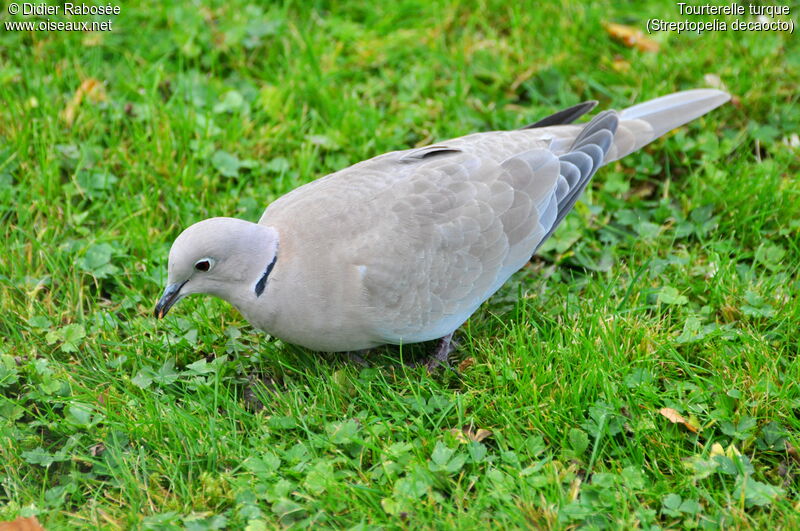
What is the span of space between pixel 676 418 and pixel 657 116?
1.73 m

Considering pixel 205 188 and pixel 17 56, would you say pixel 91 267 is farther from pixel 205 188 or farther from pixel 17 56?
pixel 17 56

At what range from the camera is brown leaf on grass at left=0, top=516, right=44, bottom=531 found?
276cm

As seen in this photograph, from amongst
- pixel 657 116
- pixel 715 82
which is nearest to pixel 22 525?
pixel 657 116

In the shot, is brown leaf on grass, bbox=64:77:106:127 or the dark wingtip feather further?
brown leaf on grass, bbox=64:77:106:127

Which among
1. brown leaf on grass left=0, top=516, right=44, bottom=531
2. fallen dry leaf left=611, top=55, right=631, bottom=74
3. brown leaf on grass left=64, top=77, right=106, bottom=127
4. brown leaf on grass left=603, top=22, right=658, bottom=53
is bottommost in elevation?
brown leaf on grass left=0, top=516, right=44, bottom=531

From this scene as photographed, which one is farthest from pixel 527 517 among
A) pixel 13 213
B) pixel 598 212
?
pixel 13 213

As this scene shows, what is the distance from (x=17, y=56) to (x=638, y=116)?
11.6 feet

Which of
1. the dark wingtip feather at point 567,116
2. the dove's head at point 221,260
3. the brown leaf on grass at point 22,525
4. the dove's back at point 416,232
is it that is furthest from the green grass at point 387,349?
the dark wingtip feather at point 567,116

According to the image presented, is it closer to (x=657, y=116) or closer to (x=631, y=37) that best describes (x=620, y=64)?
(x=631, y=37)

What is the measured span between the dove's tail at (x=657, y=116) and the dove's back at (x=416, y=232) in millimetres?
166

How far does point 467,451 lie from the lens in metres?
3.16

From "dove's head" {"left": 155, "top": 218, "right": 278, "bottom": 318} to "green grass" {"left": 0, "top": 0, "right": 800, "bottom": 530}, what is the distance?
0.36 m

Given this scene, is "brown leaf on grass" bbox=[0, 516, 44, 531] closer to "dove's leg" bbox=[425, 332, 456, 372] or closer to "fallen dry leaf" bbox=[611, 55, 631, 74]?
"dove's leg" bbox=[425, 332, 456, 372]

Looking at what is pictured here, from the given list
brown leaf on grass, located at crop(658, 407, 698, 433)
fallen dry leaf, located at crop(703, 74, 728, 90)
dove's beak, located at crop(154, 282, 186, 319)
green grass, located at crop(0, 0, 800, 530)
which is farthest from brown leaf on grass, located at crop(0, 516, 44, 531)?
fallen dry leaf, located at crop(703, 74, 728, 90)
